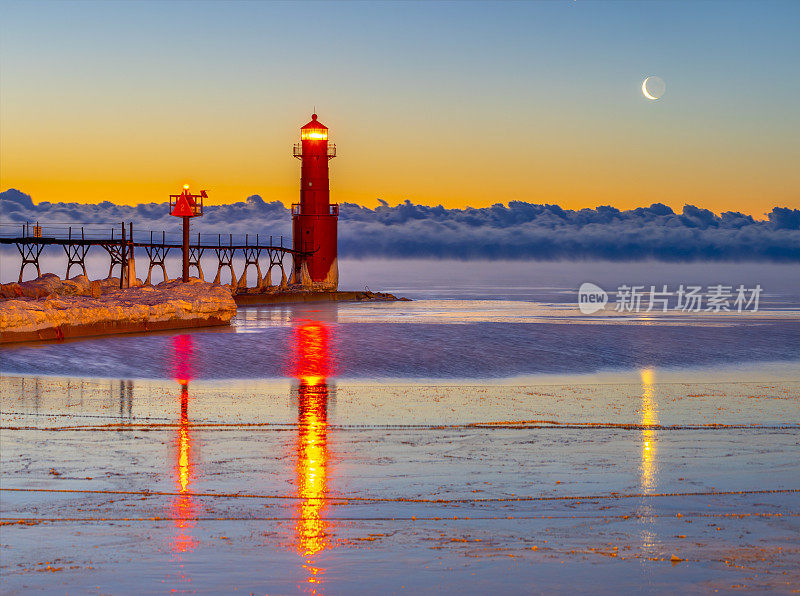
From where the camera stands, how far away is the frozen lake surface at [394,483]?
598 centimetres

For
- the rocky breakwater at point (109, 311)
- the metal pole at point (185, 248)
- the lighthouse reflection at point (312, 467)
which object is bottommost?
the lighthouse reflection at point (312, 467)

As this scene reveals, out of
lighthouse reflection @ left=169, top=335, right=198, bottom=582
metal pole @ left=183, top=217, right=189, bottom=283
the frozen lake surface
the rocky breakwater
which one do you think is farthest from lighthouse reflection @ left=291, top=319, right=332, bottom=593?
metal pole @ left=183, top=217, right=189, bottom=283

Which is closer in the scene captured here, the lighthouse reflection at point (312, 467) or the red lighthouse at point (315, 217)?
the lighthouse reflection at point (312, 467)

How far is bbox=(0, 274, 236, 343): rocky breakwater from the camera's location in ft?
85.8

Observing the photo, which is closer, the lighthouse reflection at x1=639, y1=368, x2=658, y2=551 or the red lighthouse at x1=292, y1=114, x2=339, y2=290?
the lighthouse reflection at x1=639, y1=368, x2=658, y2=551

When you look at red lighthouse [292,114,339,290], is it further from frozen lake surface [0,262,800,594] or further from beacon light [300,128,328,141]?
frozen lake surface [0,262,800,594]

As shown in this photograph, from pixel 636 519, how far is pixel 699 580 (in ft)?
4.63

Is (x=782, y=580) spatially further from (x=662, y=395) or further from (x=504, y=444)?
(x=662, y=395)

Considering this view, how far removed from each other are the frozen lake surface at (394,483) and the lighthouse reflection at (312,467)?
39mm

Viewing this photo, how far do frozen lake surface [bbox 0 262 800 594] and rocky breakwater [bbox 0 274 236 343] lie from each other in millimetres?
7764

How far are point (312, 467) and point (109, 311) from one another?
76.3ft

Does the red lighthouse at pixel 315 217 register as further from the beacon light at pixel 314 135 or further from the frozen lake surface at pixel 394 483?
the frozen lake surface at pixel 394 483

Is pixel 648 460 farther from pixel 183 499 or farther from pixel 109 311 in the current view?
pixel 109 311

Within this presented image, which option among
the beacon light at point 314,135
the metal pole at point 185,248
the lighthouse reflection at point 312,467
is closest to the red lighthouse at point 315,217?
the beacon light at point 314,135
